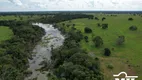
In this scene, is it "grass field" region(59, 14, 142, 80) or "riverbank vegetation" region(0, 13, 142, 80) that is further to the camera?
"grass field" region(59, 14, 142, 80)

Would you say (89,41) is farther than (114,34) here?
No

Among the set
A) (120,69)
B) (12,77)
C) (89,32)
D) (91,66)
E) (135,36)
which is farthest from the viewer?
(89,32)

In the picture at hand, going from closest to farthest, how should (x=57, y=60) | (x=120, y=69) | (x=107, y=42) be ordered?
(x=120, y=69), (x=57, y=60), (x=107, y=42)

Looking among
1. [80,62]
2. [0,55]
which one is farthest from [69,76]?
A: [0,55]

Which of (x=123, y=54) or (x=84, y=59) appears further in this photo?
(x=123, y=54)

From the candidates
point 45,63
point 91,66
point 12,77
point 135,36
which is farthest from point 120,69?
point 135,36

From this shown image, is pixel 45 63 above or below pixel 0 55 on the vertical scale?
below

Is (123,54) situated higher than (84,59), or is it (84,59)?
(84,59)

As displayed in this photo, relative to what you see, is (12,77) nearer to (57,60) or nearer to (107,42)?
(57,60)

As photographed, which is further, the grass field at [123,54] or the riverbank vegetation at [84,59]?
the grass field at [123,54]
